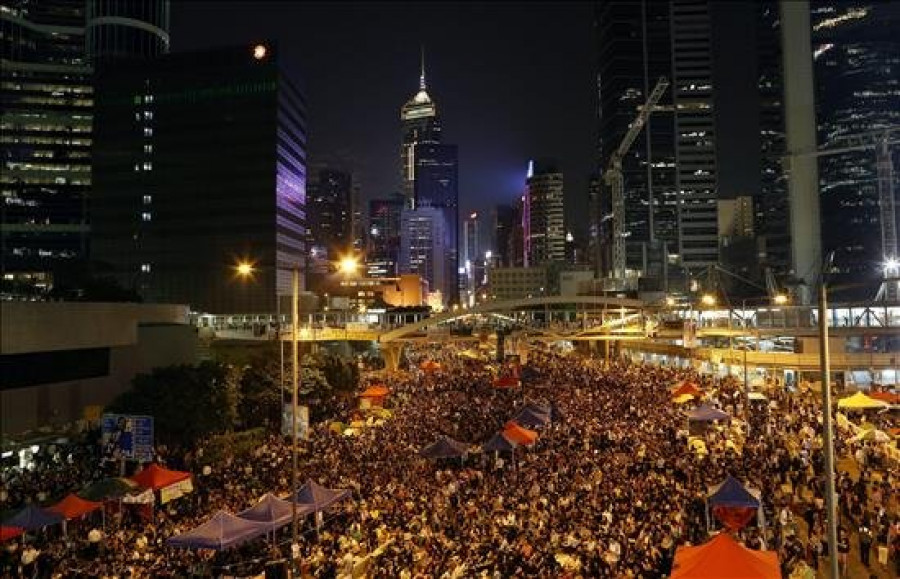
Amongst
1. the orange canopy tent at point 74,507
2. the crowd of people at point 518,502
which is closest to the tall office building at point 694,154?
the crowd of people at point 518,502

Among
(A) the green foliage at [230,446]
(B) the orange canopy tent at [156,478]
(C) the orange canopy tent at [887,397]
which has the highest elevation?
(C) the orange canopy tent at [887,397]

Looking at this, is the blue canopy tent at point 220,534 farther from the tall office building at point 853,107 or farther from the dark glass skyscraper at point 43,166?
the tall office building at point 853,107

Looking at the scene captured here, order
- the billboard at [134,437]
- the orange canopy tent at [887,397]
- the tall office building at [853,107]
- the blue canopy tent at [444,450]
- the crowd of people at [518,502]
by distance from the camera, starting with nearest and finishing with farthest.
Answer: the crowd of people at [518,502]
the billboard at [134,437]
the blue canopy tent at [444,450]
the orange canopy tent at [887,397]
the tall office building at [853,107]

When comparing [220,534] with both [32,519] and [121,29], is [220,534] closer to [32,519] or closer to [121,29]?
[32,519]

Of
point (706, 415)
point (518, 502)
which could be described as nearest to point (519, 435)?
point (518, 502)

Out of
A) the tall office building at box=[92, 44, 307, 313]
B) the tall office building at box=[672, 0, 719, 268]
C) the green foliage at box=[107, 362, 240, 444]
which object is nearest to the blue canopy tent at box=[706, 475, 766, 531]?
the green foliage at box=[107, 362, 240, 444]

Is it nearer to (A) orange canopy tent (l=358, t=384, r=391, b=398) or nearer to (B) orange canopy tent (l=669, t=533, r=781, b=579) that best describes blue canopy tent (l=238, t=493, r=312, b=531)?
(B) orange canopy tent (l=669, t=533, r=781, b=579)

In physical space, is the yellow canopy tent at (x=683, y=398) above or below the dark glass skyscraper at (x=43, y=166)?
below
